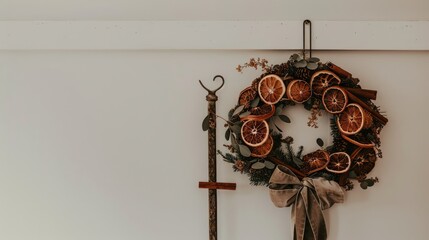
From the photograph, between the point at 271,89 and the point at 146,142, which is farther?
the point at 146,142

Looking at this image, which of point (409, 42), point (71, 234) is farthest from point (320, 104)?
point (71, 234)

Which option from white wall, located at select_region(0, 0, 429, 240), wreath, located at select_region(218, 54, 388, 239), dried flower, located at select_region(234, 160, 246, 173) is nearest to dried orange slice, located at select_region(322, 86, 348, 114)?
wreath, located at select_region(218, 54, 388, 239)

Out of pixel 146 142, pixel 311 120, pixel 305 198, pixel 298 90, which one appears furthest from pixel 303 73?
pixel 146 142

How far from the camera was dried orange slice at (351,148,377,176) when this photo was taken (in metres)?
1.24

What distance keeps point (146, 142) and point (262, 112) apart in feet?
1.50

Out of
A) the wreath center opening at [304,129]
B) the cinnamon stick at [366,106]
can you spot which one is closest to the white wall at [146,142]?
the wreath center opening at [304,129]

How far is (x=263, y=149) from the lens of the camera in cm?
123

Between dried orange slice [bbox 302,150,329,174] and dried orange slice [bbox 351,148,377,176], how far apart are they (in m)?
0.10

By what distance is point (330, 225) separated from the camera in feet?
4.38

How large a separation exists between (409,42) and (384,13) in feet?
0.46

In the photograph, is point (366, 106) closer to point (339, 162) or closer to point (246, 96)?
point (339, 162)

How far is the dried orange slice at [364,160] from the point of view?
124 cm

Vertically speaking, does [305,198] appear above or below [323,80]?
below

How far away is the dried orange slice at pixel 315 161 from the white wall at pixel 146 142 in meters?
0.09
